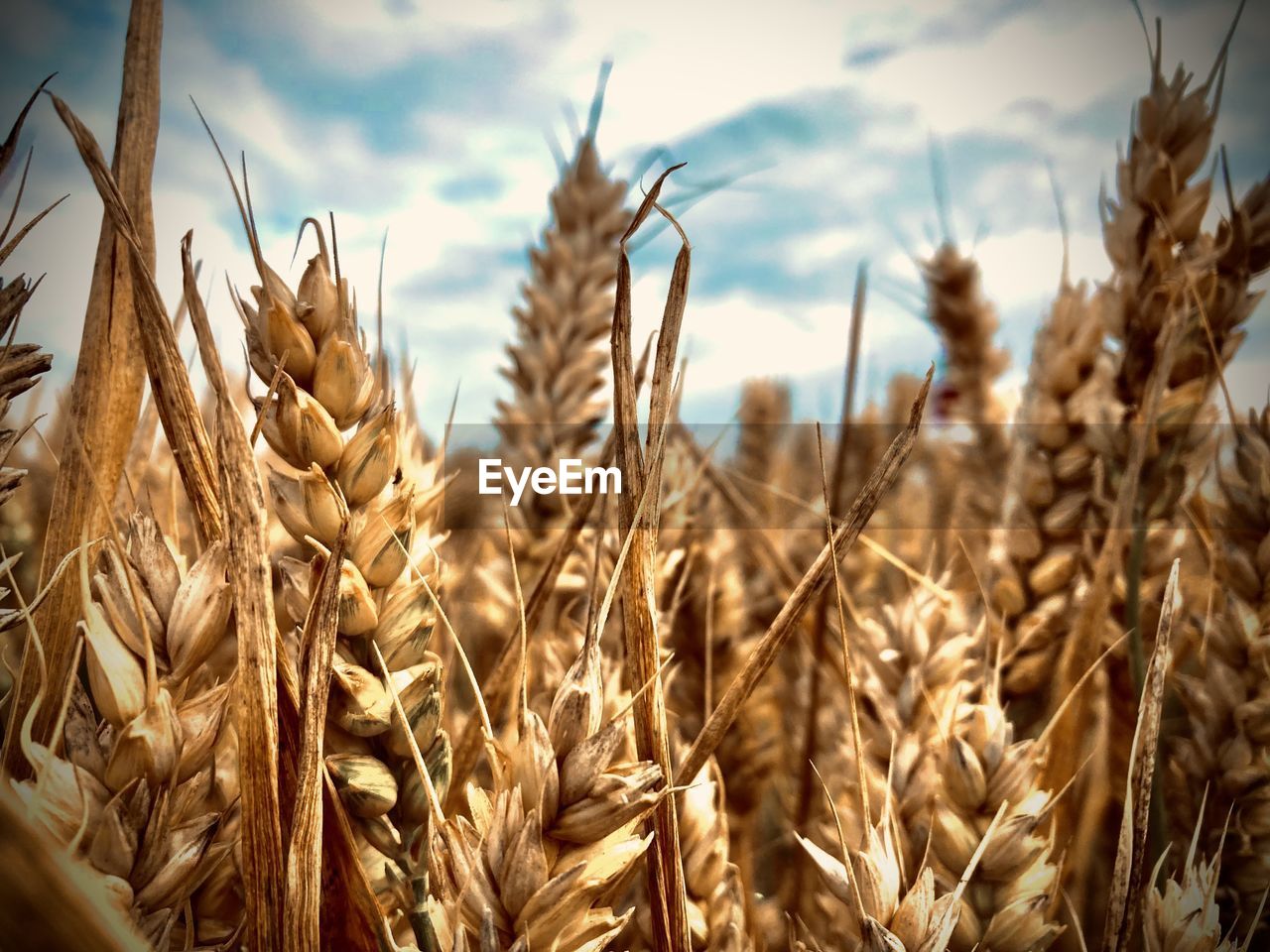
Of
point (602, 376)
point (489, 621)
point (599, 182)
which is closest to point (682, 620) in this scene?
point (489, 621)

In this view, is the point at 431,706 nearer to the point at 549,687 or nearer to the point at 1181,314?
the point at 549,687

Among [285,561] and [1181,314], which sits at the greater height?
[1181,314]

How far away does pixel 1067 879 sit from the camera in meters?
0.66

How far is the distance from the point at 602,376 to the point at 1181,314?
691mm

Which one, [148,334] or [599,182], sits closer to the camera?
[148,334]

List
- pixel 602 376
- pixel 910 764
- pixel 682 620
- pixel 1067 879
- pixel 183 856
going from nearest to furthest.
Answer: pixel 183 856
pixel 910 764
pixel 1067 879
pixel 682 620
pixel 602 376

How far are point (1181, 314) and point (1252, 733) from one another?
1.13 ft

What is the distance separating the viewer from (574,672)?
273 millimetres

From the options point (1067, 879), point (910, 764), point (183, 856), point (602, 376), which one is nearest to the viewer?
point (183, 856)

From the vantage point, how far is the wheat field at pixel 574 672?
267 mm

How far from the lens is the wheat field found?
10.5 inches

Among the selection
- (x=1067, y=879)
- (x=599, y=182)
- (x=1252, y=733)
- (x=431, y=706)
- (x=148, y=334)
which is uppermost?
(x=599, y=182)

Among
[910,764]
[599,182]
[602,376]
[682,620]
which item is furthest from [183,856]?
[599,182]

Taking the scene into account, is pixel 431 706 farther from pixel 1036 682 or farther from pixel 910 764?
pixel 1036 682
